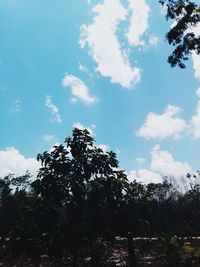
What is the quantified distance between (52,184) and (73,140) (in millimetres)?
1511

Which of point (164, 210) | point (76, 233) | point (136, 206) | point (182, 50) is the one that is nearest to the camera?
point (76, 233)

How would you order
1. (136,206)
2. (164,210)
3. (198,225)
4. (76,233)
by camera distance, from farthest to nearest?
(164,210) < (198,225) < (136,206) < (76,233)

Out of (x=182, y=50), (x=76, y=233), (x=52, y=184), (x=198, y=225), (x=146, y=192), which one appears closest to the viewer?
(x=52, y=184)

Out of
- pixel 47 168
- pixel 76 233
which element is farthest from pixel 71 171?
pixel 76 233

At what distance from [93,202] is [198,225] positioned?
32443mm

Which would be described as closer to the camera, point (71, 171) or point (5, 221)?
point (71, 171)

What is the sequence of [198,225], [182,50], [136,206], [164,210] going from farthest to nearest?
1. [164,210]
2. [198,225]
3. [136,206]
4. [182,50]

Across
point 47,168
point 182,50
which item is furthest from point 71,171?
point 182,50

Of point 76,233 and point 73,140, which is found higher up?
point 73,140

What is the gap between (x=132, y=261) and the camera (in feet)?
47.4

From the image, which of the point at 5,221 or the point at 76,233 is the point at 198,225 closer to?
the point at 5,221

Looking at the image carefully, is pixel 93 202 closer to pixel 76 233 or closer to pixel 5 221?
pixel 76 233

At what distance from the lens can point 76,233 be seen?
9164mm

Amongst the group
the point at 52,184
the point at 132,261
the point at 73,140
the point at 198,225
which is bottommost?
the point at 132,261
